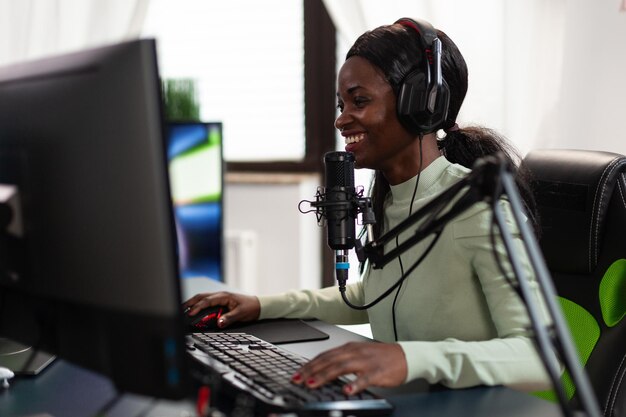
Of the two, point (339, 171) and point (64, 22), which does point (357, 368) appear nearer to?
point (339, 171)

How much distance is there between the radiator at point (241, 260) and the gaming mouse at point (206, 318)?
167 cm

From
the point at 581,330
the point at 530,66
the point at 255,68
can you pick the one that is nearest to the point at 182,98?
the point at 255,68

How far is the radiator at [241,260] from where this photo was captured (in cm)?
315

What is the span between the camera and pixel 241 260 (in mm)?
3152

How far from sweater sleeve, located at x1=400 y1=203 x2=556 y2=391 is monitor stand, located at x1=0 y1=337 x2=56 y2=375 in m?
0.54

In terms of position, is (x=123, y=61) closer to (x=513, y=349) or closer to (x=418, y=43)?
(x=513, y=349)

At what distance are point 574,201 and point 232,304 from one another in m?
0.66

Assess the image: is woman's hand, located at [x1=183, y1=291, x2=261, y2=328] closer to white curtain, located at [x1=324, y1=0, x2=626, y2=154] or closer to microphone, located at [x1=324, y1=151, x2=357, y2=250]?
microphone, located at [x1=324, y1=151, x2=357, y2=250]

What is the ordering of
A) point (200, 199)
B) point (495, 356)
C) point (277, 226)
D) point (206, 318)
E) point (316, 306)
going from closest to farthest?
point (495, 356) → point (206, 318) → point (316, 306) → point (200, 199) → point (277, 226)

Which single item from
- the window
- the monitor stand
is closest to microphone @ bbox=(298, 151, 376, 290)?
the monitor stand

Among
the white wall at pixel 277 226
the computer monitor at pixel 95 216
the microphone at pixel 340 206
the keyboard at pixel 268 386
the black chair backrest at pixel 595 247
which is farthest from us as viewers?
the white wall at pixel 277 226

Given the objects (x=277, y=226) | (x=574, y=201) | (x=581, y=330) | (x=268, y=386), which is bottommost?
(x=277, y=226)

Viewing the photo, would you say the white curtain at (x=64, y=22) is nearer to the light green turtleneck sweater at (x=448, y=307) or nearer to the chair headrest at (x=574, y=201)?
the light green turtleneck sweater at (x=448, y=307)

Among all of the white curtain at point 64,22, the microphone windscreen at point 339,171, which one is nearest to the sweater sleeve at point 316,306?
the microphone windscreen at point 339,171
